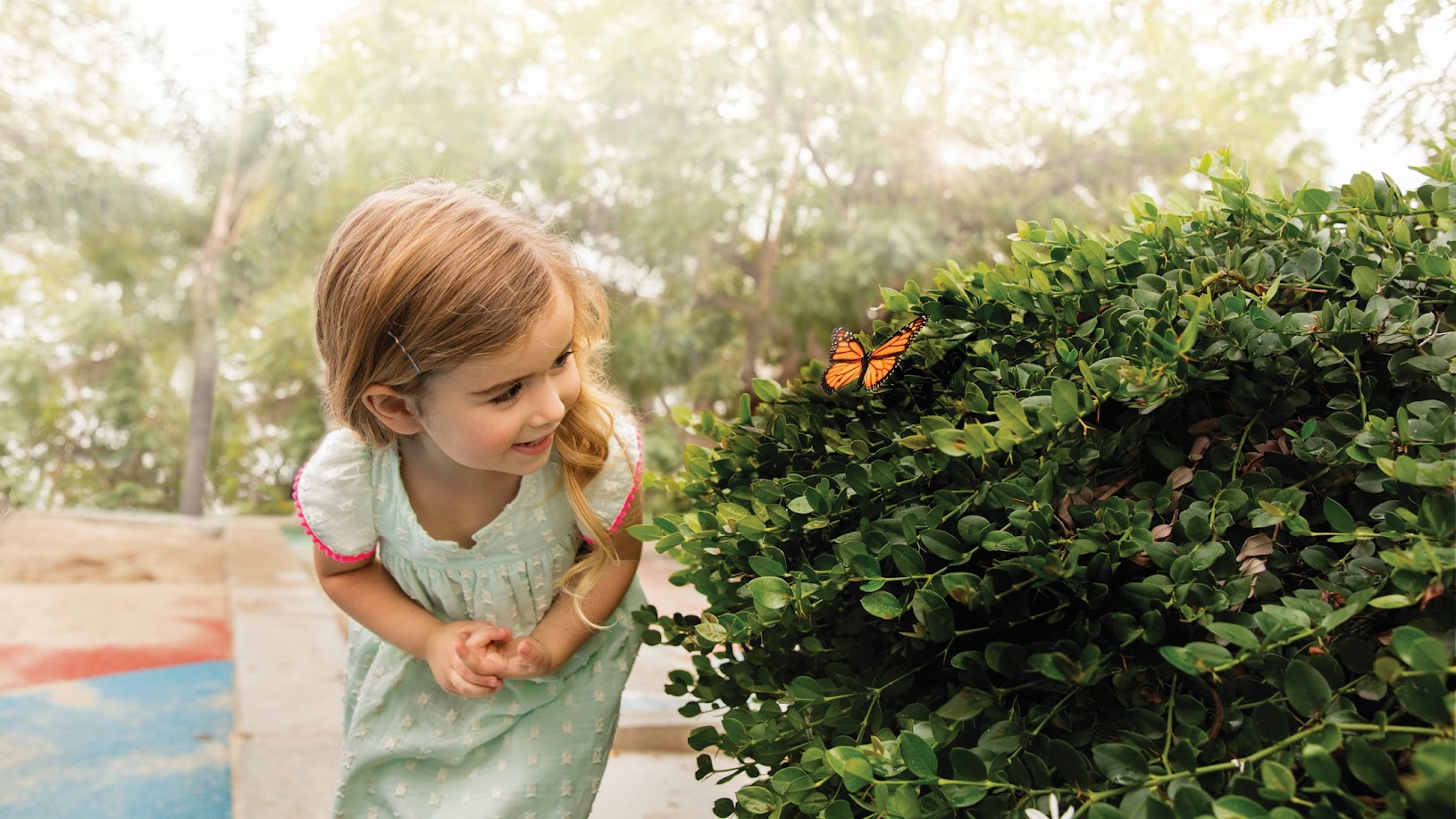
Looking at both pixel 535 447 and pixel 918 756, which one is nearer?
pixel 918 756

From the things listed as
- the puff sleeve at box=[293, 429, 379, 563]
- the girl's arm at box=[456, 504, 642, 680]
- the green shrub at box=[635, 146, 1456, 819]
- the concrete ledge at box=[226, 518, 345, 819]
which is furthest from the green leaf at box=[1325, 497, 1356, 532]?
the concrete ledge at box=[226, 518, 345, 819]

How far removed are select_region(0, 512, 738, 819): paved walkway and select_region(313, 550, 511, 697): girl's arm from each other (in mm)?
569

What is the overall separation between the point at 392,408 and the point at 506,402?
16 centimetres

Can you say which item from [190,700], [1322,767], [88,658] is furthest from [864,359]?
[88,658]

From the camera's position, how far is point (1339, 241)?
80cm

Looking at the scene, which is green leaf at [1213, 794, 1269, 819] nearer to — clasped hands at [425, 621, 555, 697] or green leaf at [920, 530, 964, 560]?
green leaf at [920, 530, 964, 560]

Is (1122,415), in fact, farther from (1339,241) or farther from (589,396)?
(589,396)

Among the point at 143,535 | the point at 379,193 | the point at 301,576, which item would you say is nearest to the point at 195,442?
the point at 143,535

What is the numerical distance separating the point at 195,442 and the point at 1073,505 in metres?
7.40

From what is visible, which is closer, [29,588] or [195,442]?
[29,588]

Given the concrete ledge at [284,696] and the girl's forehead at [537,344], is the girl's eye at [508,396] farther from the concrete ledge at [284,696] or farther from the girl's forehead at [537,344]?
the concrete ledge at [284,696]

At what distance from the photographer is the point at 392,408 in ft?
3.68

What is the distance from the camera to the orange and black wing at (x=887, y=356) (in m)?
0.86

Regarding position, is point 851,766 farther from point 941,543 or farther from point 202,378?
point 202,378
